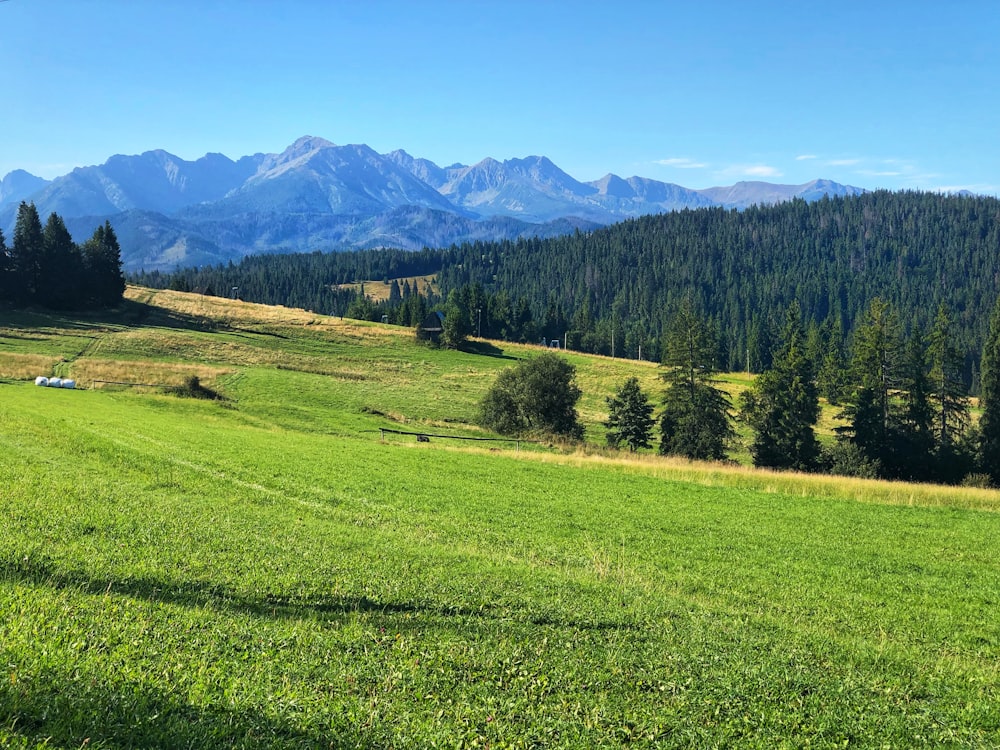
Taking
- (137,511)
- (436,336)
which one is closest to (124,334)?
(436,336)

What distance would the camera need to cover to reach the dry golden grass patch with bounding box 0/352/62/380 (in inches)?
2233

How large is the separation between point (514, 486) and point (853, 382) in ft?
153

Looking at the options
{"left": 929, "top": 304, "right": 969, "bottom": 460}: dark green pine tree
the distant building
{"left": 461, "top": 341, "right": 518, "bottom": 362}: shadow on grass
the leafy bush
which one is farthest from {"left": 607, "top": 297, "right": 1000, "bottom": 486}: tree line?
the distant building

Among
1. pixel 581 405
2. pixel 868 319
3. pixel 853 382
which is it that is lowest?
pixel 581 405

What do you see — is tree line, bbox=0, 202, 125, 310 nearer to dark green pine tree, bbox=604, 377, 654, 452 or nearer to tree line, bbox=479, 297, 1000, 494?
tree line, bbox=479, 297, 1000, 494

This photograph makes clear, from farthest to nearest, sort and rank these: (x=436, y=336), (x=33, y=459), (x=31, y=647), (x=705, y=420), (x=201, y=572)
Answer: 1. (x=436, y=336)
2. (x=705, y=420)
3. (x=33, y=459)
4. (x=201, y=572)
5. (x=31, y=647)

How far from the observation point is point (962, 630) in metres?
Result: 13.2

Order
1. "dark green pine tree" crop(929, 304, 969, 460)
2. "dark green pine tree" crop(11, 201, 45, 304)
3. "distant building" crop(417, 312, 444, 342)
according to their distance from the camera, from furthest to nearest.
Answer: "distant building" crop(417, 312, 444, 342) < "dark green pine tree" crop(11, 201, 45, 304) < "dark green pine tree" crop(929, 304, 969, 460)

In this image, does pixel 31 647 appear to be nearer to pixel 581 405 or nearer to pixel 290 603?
pixel 290 603

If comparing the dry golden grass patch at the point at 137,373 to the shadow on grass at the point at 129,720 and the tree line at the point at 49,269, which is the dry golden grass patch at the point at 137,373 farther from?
the shadow on grass at the point at 129,720

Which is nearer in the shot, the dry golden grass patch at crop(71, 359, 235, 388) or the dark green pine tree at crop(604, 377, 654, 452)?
the dry golden grass patch at crop(71, 359, 235, 388)

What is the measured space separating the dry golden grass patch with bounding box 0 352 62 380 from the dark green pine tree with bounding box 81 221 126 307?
1511 inches

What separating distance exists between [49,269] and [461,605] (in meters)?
110

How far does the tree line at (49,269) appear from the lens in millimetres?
92750
